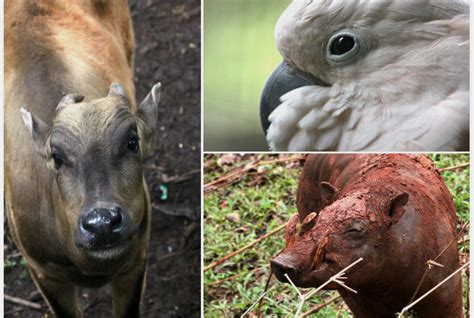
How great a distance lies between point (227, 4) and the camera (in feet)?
7.78

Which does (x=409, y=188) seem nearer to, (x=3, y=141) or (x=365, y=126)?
(x=365, y=126)

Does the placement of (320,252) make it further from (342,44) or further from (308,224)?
(342,44)

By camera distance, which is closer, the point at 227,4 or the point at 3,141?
the point at 227,4

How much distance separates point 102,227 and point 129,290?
0.71 m

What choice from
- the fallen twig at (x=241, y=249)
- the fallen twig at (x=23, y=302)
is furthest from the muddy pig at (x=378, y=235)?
the fallen twig at (x=23, y=302)

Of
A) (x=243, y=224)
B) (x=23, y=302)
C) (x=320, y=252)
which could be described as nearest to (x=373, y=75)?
(x=320, y=252)

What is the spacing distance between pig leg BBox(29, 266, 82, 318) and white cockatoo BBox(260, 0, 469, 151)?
3.41 ft

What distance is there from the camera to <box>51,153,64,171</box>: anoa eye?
7.51ft

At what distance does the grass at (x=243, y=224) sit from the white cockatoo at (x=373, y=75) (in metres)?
0.25

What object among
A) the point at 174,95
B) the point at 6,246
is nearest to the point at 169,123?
the point at 174,95

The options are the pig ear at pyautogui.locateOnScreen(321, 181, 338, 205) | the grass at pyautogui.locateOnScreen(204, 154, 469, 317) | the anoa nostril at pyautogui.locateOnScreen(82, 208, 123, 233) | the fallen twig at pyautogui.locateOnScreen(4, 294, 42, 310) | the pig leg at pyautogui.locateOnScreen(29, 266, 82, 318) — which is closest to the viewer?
the pig ear at pyautogui.locateOnScreen(321, 181, 338, 205)

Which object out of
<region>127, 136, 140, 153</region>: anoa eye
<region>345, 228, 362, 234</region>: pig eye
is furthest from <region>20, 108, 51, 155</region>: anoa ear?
<region>345, 228, 362, 234</region>: pig eye

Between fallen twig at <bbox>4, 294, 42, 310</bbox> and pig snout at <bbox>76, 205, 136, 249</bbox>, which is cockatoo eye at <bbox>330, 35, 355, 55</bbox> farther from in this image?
fallen twig at <bbox>4, 294, 42, 310</bbox>

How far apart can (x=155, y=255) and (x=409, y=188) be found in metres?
1.66
